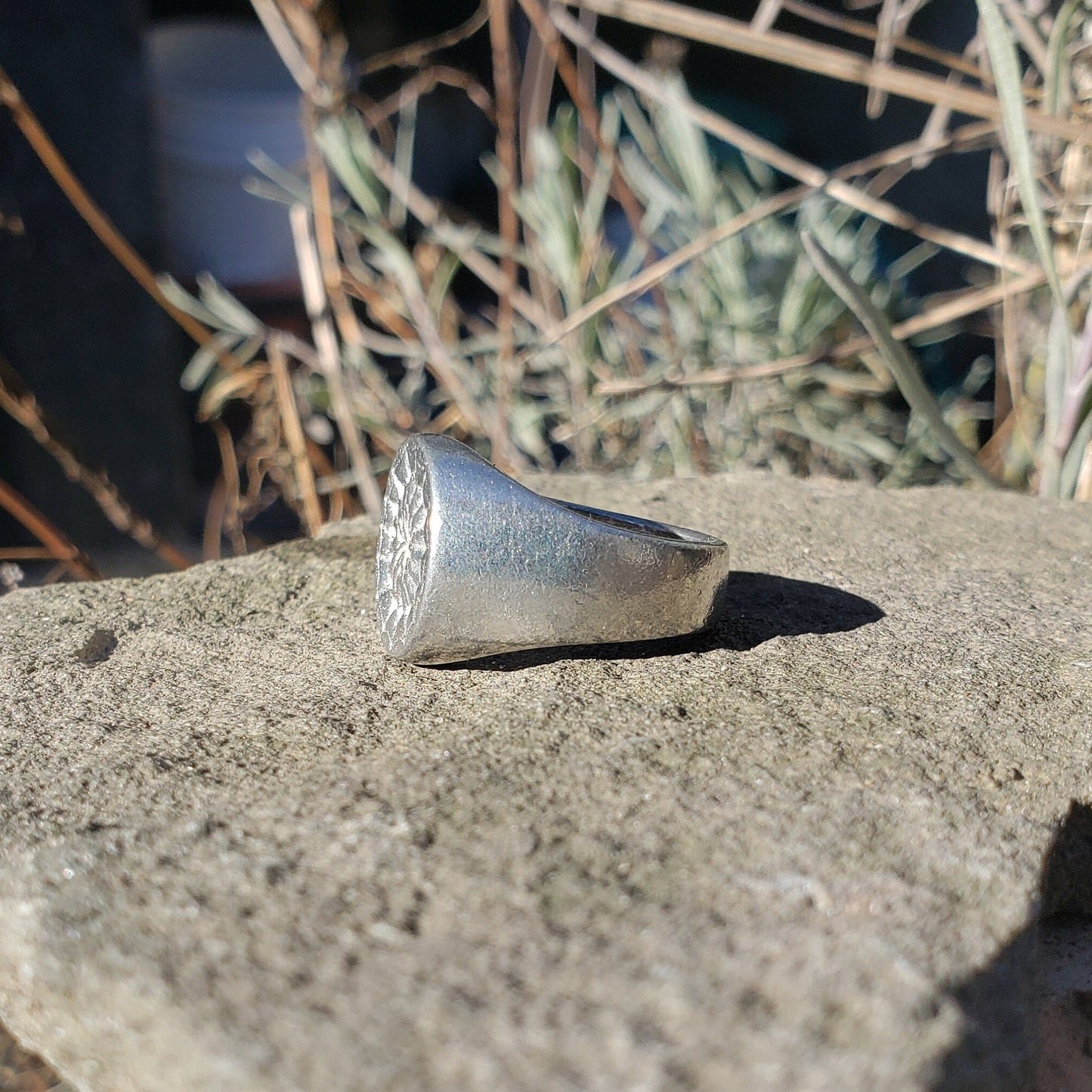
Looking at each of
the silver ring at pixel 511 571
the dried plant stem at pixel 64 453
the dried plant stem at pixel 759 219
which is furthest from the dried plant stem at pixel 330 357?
the silver ring at pixel 511 571

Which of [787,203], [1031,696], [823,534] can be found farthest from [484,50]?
[1031,696]

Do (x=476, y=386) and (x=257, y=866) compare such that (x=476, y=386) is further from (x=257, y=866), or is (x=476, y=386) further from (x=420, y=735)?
(x=257, y=866)

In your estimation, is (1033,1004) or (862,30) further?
(862,30)

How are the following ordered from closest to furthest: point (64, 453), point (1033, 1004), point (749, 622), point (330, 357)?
point (1033, 1004) → point (749, 622) → point (64, 453) → point (330, 357)

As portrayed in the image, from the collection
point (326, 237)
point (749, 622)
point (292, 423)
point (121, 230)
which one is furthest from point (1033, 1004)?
point (121, 230)

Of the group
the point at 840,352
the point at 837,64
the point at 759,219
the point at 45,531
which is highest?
the point at 837,64

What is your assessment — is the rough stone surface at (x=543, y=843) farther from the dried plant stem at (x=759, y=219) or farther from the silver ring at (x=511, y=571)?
the dried plant stem at (x=759, y=219)

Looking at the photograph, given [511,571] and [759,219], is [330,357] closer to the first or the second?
[759,219]
